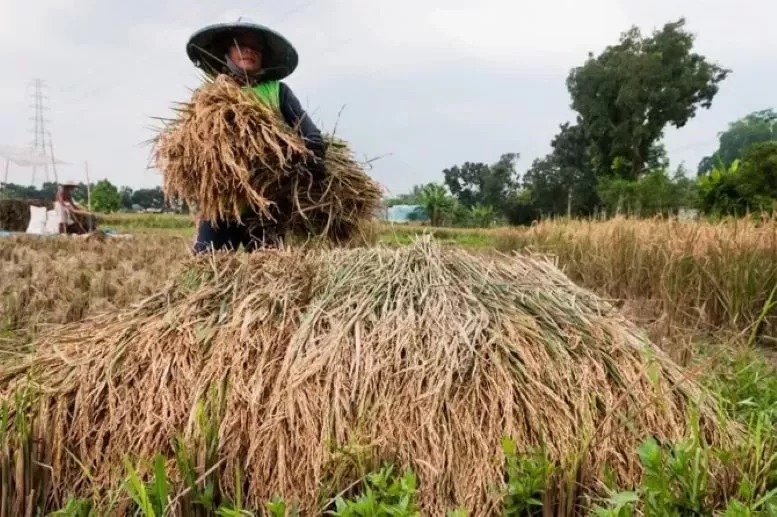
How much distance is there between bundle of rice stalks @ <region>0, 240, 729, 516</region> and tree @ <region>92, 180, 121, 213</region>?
4224 cm

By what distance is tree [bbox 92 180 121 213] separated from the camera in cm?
4012

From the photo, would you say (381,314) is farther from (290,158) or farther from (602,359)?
(290,158)

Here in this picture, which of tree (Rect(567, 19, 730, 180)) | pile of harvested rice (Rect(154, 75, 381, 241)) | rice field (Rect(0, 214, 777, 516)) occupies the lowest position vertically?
rice field (Rect(0, 214, 777, 516))

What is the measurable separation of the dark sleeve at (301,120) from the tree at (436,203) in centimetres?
3139

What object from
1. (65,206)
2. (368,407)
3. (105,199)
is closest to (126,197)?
(105,199)

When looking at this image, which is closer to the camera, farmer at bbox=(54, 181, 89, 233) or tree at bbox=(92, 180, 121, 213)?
farmer at bbox=(54, 181, 89, 233)

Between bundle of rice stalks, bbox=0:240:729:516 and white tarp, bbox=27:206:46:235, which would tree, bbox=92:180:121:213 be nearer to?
white tarp, bbox=27:206:46:235

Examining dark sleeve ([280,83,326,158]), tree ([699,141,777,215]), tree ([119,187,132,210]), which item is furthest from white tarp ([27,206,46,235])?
tree ([119,187,132,210])

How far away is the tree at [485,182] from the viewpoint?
4641 cm

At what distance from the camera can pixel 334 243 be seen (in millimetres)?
2562

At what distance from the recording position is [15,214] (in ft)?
52.2

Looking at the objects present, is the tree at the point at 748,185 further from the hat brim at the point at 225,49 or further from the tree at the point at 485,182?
the tree at the point at 485,182

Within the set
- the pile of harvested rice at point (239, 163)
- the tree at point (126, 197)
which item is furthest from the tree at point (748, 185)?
the tree at point (126, 197)

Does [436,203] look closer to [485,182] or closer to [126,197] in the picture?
[485,182]
